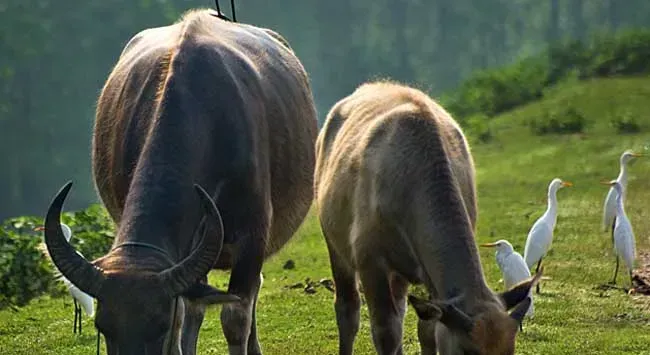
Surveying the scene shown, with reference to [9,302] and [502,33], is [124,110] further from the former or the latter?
[502,33]

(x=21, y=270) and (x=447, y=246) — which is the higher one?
(x=447, y=246)

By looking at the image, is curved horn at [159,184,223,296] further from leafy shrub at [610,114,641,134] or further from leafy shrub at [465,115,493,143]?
leafy shrub at [465,115,493,143]

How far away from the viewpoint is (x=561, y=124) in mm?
27078

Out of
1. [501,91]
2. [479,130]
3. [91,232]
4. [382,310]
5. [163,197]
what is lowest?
[501,91]

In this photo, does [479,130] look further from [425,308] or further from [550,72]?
[425,308]

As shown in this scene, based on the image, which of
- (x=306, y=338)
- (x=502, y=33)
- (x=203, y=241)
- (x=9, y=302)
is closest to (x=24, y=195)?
(x=502, y=33)

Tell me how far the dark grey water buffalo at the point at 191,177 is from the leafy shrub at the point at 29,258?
20.7 ft

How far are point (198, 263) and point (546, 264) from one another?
377 inches

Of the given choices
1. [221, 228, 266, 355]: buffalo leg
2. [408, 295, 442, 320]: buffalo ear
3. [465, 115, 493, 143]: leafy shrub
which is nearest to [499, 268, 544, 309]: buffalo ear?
[408, 295, 442, 320]: buffalo ear

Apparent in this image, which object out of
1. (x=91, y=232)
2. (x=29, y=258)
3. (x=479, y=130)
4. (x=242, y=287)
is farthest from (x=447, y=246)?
(x=479, y=130)

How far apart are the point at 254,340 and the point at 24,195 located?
5557 cm

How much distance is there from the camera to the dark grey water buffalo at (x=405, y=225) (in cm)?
737

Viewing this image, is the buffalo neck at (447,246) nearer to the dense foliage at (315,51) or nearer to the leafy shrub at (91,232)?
the leafy shrub at (91,232)

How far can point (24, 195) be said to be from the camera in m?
65.2
